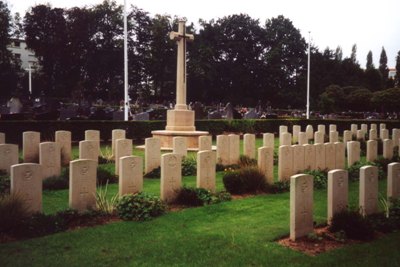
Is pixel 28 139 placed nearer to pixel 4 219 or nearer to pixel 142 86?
pixel 4 219

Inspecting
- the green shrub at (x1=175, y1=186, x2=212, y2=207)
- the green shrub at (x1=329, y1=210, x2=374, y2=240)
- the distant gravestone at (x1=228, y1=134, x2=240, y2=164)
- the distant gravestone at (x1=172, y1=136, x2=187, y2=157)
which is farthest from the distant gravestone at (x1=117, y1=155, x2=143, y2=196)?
the distant gravestone at (x1=228, y1=134, x2=240, y2=164)

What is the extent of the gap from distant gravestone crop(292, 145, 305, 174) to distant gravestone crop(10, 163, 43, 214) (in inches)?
261

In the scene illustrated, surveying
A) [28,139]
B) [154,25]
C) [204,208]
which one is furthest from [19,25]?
[204,208]

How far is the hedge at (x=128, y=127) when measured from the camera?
17250mm

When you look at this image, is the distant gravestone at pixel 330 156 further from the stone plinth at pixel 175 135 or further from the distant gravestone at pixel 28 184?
the distant gravestone at pixel 28 184

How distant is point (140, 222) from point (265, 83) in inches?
2181

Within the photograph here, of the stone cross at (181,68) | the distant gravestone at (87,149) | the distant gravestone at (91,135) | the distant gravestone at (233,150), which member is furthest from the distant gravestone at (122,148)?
the stone cross at (181,68)

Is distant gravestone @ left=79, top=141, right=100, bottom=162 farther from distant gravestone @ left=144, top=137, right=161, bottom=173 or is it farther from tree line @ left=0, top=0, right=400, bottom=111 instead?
tree line @ left=0, top=0, right=400, bottom=111

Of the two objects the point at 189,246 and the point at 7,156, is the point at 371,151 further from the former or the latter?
the point at 7,156

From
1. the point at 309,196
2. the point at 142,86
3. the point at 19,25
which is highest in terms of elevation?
the point at 19,25

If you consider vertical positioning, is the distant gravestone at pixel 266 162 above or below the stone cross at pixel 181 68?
below

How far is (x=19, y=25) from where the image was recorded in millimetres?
50562

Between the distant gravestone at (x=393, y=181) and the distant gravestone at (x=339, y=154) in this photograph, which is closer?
the distant gravestone at (x=393, y=181)

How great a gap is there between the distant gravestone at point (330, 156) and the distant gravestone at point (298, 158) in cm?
122
